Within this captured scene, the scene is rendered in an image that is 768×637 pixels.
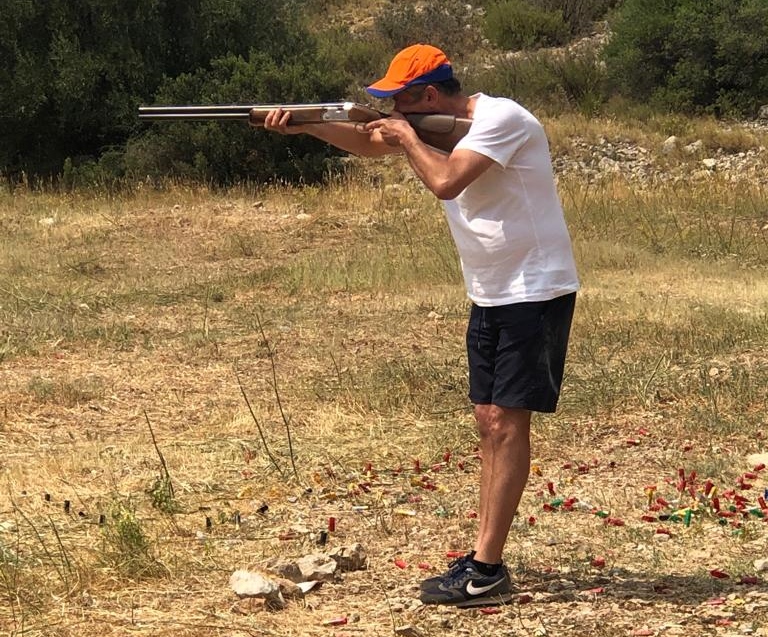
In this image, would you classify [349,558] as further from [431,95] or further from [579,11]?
[579,11]

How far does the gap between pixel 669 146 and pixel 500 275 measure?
14.8 metres

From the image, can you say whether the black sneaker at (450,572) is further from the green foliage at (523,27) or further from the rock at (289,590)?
the green foliage at (523,27)

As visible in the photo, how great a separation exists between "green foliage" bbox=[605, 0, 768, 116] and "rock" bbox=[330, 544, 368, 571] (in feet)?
56.1

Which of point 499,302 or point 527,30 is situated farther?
point 527,30

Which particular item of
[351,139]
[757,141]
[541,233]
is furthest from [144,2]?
[541,233]

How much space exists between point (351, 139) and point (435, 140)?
713 mm

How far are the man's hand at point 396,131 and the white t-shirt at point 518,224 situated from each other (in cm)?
24

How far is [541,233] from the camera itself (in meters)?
3.48

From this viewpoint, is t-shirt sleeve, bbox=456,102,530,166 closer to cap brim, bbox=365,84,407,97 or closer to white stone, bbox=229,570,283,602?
cap brim, bbox=365,84,407,97

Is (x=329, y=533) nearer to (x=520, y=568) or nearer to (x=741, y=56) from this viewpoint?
(x=520, y=568)

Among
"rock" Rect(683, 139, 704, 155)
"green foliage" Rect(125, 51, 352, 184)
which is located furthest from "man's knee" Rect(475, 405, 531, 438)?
"rock" Rect(683, 139, 704, 155)

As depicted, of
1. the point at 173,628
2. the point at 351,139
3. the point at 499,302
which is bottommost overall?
the point at 173,628

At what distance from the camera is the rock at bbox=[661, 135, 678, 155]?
17.4m

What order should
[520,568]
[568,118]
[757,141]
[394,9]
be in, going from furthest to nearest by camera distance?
[394,9], [568,118], [757,141], [520,568]
